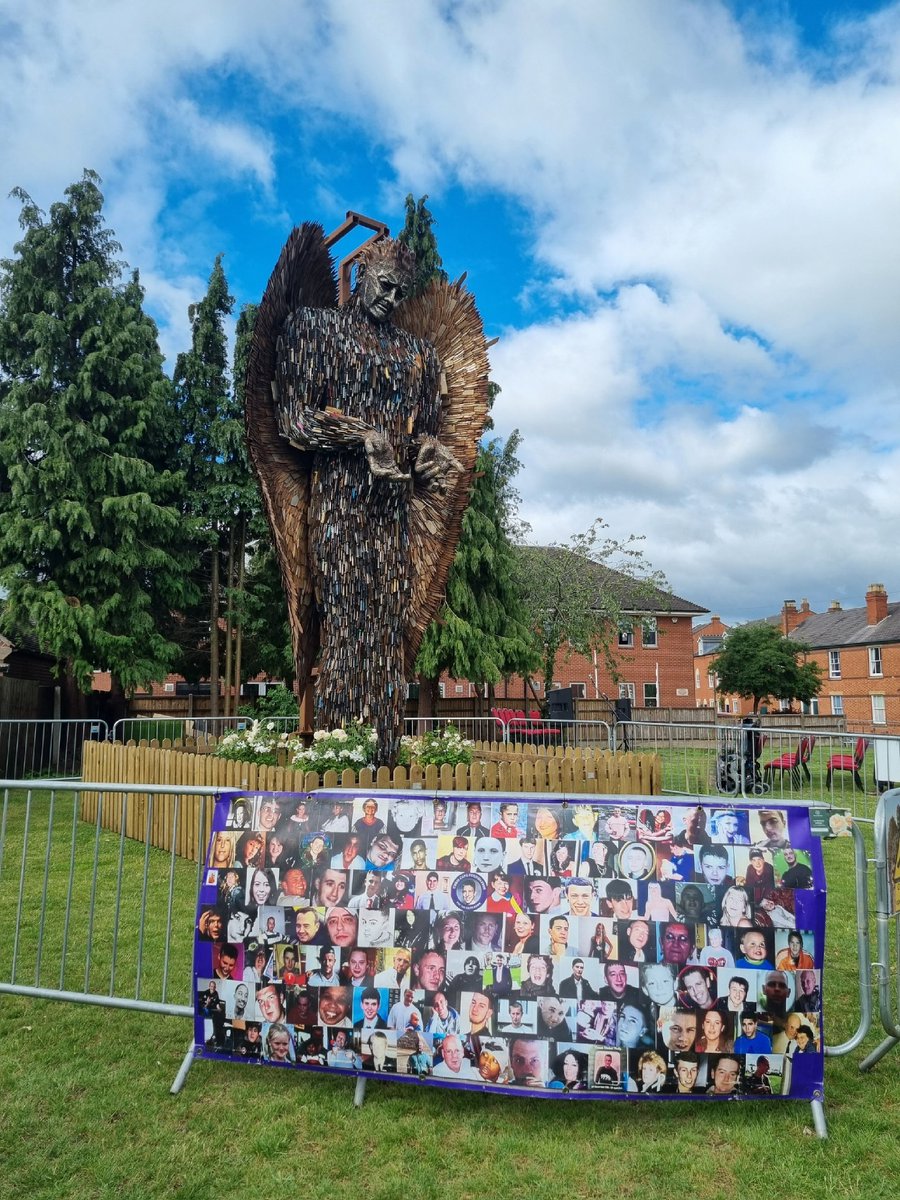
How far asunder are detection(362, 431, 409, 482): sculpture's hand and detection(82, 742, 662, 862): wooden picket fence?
269 centimetres

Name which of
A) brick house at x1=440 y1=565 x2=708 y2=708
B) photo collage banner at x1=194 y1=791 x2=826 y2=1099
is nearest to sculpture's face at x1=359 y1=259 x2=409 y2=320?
photo collage banner at x1=194 y1=791 x2=826 y2=1099

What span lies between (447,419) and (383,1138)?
6.94m

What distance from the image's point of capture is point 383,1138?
2.95 meters

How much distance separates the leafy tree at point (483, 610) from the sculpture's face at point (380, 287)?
36.1ft

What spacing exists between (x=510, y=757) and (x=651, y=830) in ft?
21.6

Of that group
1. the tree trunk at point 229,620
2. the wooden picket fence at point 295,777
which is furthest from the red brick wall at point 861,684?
the wooden picket fence at point 295,777

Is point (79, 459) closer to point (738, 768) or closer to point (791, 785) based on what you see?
point (738, 768)

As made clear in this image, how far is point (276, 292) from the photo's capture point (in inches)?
309

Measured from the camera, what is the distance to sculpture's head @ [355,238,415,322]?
802 centimetres

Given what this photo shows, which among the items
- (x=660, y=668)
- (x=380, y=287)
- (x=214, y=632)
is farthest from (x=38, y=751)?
(x=660, y=668)

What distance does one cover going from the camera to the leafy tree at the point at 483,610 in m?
19.5

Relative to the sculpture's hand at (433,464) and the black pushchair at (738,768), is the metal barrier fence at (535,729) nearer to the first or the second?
the black pushchair at (738,768)

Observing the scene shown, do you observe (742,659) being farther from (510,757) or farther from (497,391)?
(510,757)

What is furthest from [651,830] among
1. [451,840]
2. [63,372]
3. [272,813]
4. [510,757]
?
[63,372]
